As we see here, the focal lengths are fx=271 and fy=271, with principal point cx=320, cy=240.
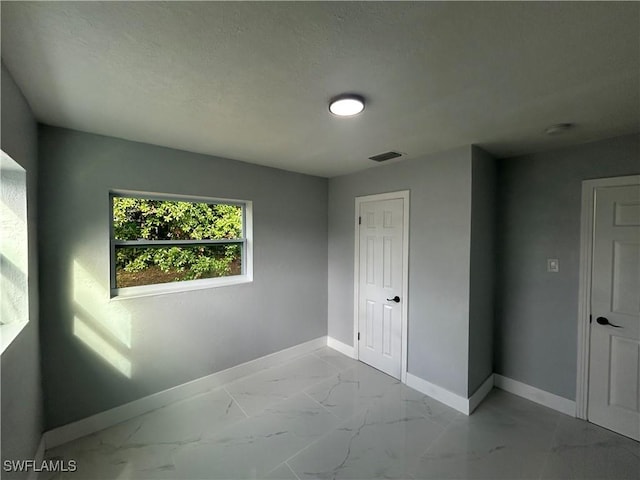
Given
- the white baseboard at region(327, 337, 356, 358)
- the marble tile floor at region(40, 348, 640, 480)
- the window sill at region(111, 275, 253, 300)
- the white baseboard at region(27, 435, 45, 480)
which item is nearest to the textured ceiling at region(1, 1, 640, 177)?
the window sill at region(111, 275, 253, 300)

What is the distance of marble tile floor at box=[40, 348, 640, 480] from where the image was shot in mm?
1796

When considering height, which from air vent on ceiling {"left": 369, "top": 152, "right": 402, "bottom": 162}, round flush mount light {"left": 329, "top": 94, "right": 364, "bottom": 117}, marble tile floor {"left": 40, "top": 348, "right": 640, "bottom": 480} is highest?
air vent on ceiling {"left": 369, "top": 152, "right": 402, "bottom": 162}

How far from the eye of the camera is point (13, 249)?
62.2 inches

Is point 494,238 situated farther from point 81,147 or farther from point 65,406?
point 65,406

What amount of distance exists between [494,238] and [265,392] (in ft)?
9.09

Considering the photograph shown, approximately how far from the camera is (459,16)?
0.97m

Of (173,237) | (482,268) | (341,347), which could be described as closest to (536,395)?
(482,268)

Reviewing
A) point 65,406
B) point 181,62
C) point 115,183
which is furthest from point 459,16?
point 65,406

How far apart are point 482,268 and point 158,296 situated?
299cm

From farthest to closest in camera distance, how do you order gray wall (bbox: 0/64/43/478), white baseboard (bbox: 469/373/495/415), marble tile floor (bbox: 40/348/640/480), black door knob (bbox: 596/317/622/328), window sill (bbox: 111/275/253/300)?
white baseboard (bbox: 469/373/495/415), window sill (bbox: 111/275/253/300), black door knob (bbox: 596/317/622/328), marble tile floor (bbox: 40/348/640/480), gray wall (bbox: 0/64/43/478)

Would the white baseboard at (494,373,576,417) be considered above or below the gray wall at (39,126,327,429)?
below

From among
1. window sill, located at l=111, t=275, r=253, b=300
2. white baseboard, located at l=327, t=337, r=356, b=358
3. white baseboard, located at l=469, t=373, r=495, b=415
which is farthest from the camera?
white baseboard, located at l=327, t=337, r=356, b=358

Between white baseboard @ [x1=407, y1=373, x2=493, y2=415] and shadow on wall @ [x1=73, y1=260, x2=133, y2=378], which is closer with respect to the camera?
shadow on wall @ [x1=73, y1=260, x2=133, y2=378]

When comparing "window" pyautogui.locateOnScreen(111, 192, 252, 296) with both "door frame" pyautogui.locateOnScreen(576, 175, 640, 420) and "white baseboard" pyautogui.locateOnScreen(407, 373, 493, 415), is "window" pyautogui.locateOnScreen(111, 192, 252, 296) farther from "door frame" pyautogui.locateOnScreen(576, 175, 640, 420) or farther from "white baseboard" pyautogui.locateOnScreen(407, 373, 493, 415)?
"door frame" pyautogui.locateOnScreen(576, 175, 640, 420)
